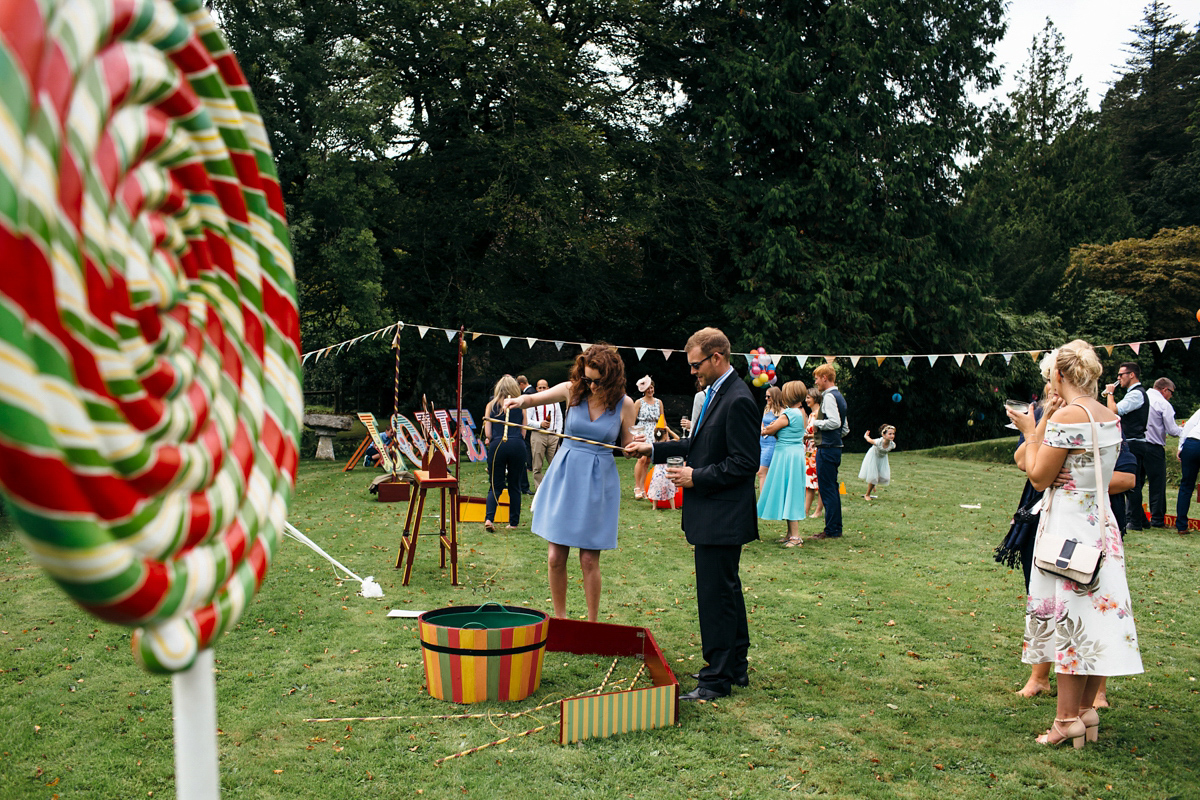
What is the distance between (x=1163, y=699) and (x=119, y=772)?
551 centimetres

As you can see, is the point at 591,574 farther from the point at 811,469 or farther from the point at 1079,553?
the point at 811,469

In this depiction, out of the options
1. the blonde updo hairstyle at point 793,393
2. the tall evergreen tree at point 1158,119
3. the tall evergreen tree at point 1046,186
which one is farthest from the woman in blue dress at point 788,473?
the tall evergreen tree at point 1158,119

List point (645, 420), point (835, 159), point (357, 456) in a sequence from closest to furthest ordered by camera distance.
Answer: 1. point (645, 420)
2. point (357, 456)
3. point (835, 159)

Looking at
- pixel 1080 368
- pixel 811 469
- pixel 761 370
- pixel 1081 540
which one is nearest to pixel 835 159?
pixel 761 370

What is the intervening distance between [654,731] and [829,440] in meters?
6.04

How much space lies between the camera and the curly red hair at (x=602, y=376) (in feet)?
18.3

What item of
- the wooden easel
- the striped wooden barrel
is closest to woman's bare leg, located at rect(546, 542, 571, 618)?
the striped wooden barrel

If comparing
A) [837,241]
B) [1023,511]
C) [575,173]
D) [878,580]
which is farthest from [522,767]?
[837,241]

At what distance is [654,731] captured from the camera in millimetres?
4488

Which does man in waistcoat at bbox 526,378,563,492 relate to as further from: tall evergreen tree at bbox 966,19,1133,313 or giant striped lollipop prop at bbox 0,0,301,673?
tall evergreen tree at bbox 966,19,1133,313

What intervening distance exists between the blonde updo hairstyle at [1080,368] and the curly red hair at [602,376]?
8.18 feet

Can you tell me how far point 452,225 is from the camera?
2208cm

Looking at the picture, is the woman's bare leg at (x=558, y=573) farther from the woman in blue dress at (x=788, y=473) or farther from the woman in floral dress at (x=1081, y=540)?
the woman in blue dress at (x=788, y=473)

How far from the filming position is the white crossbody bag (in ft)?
13.7
